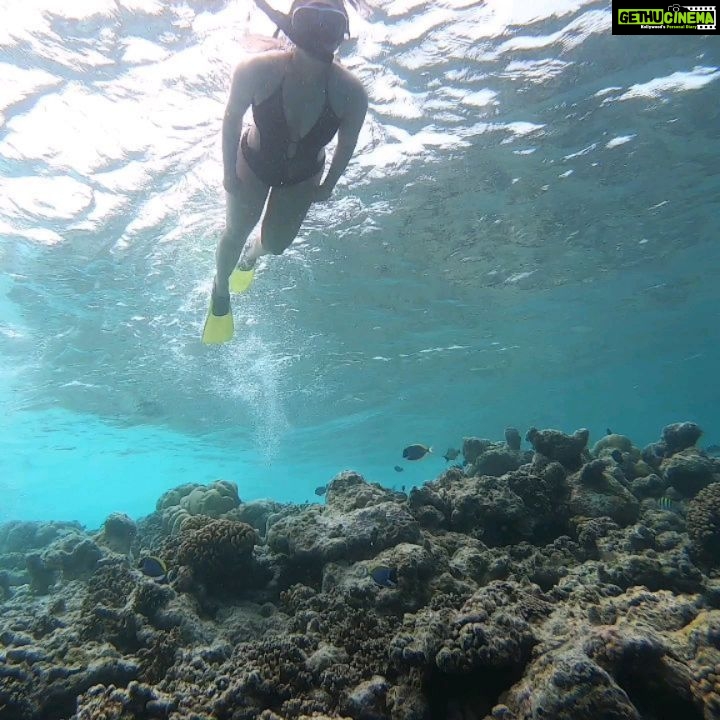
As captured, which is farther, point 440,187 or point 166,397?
point 166,397

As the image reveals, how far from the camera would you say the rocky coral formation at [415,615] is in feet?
11.5

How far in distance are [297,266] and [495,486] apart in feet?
39.5

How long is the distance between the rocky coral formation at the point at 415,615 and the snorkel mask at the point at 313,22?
223 inches

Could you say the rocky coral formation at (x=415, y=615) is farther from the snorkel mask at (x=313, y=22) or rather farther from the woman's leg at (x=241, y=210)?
the snorkel mask at (x=313, y=22)

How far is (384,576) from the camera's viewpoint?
5121 mm

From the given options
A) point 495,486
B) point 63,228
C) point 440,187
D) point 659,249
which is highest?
point 659,249

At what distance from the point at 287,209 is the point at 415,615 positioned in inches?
207

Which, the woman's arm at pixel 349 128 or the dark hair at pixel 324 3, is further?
the woman's arm at pixel 349 128

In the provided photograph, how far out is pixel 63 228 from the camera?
13531 millimetres

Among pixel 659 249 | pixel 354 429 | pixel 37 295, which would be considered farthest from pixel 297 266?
pixel 354 429

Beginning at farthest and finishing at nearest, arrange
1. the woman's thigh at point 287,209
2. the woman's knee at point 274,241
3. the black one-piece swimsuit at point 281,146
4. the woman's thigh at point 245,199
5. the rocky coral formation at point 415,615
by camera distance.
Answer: the woman's knee at point 274,241, the woman's thigh at point 287,209, the woman's thigh at point 245,199, the black one-piece swimsuit at point 281,146, the rocky coral formation at point 415,615

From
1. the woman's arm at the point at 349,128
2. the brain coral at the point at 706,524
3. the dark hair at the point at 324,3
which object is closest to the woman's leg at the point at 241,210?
the woman's arm at the point at 349,128

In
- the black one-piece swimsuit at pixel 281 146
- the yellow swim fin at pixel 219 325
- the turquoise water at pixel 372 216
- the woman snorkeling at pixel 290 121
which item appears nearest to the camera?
the woman snorkeling at pixel 290 121

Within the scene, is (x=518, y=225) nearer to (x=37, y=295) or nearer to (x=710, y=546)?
(x=710, y=546)
